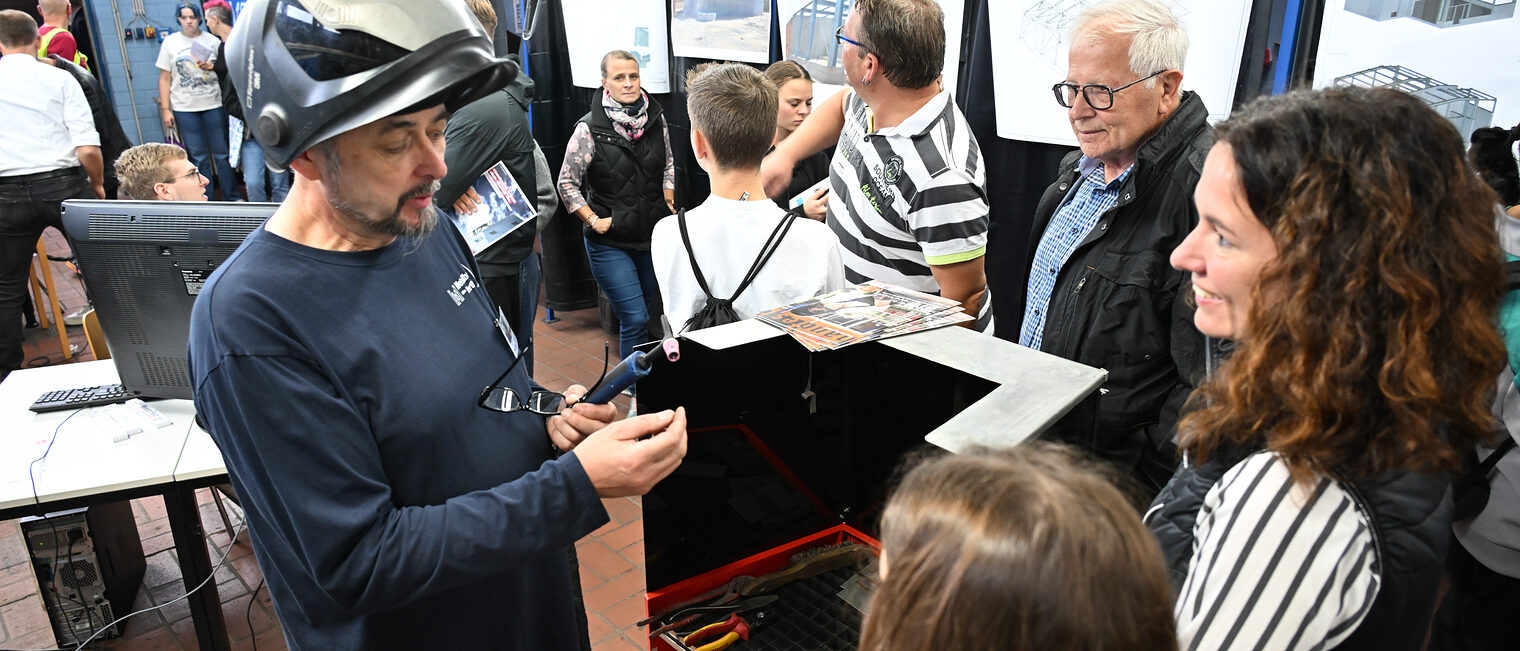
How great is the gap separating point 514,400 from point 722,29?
356 cm

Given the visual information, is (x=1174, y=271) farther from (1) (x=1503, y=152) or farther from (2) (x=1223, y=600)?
(2) (x=1223, y=600)

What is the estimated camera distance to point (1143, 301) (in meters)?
1.89

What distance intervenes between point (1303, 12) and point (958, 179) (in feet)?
3.40

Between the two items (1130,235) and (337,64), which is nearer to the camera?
(337,64)

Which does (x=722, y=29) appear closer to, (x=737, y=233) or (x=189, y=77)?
(x=737, y=233)

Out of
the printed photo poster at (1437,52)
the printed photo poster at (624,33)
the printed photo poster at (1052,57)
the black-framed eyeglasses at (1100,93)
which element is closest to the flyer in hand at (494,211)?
the printed photo poster at (1052,57)

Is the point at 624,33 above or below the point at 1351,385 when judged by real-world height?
above

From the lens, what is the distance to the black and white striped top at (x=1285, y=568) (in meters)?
0.91

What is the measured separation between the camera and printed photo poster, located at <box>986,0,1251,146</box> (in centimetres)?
259

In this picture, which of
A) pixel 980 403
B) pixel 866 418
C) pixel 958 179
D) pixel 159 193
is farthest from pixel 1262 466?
pixel 159 193

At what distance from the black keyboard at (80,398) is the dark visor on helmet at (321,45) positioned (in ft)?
7.60

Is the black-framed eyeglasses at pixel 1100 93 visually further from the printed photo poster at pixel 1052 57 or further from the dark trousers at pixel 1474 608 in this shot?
the dark trousers at pixel 1474 608

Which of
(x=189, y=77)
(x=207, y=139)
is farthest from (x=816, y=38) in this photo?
(x=207, y=139)

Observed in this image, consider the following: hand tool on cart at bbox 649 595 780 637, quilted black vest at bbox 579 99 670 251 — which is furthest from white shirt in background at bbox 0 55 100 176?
hand tool on cart at bbox 649 595 780 637
